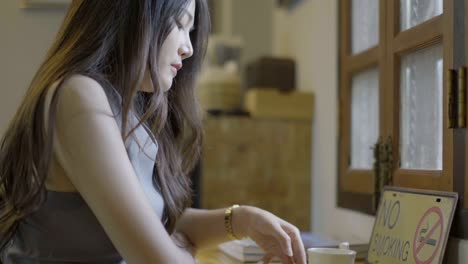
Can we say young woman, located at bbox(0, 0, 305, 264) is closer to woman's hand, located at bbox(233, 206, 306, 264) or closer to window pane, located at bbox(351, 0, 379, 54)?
woman's hand, located at bbox(233, 206, 306, 264)

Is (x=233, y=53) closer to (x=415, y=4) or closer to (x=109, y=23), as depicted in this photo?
(x=415, y=4)

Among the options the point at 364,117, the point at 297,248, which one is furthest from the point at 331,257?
the point at 364,117

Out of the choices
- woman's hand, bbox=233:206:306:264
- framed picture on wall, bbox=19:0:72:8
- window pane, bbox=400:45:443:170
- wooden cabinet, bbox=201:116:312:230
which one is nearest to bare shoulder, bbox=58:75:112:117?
woman's hand, bbox=233:206:306:264

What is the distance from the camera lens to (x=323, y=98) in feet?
7.30

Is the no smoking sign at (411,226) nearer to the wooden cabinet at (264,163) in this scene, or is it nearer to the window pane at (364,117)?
the window pane at (364,117)

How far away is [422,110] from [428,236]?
1.04ft

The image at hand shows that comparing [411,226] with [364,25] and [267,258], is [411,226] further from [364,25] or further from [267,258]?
[364,25]

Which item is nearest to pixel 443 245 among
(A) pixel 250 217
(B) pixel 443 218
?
(B) pixel 443 218

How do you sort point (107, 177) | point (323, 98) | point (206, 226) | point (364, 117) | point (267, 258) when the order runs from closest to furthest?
point (107, 177) < point (267, 258) < point (206, 226) < point (364, 117) < point (323, 98)

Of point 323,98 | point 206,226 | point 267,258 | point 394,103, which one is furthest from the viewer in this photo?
point 323,98

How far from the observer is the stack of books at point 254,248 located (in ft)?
4.65

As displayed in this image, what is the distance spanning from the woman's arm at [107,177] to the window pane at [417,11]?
722 millimetres

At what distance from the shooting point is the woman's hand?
1098 mm

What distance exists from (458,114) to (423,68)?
0.26 metres
